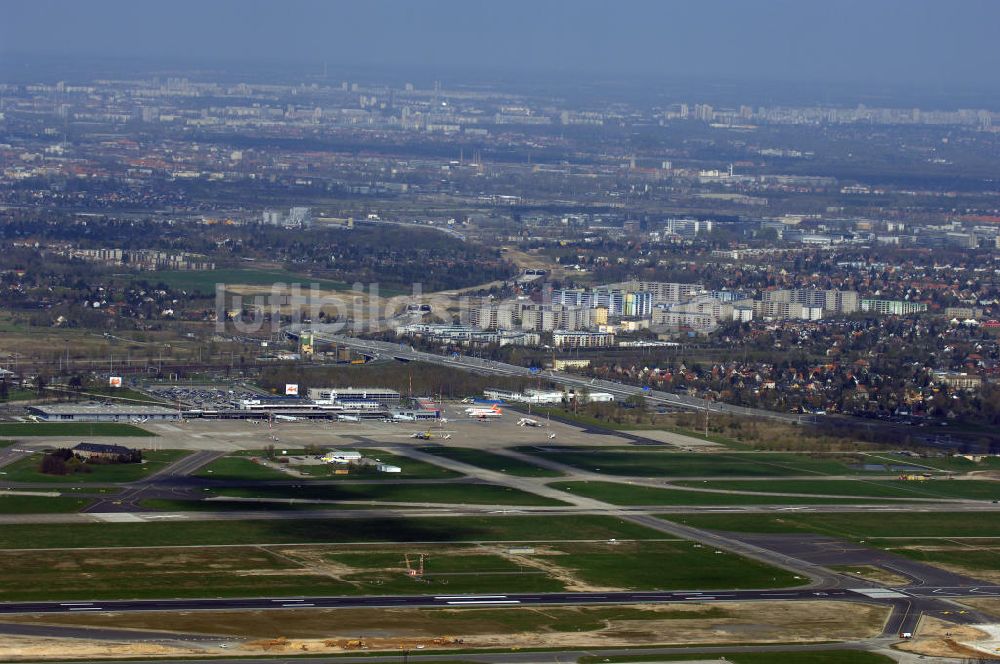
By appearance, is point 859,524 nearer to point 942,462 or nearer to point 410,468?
point 410,468

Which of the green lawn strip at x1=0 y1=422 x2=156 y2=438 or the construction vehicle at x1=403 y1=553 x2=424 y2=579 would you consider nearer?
the construction vehicle at x1=403 y1=553 x2=424 y2=579

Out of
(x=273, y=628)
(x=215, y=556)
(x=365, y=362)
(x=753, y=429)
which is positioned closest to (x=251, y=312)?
(x=365, y=362)

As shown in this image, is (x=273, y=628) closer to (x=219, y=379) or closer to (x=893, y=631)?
(x=893, y=631)

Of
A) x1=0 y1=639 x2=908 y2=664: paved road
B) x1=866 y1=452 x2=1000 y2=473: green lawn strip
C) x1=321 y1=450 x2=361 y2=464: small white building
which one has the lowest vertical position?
x1=866 y1=452 x2=1000 y2=473: green lawn strip

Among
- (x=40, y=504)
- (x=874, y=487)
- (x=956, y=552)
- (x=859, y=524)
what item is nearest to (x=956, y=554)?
(x=956, y=552)

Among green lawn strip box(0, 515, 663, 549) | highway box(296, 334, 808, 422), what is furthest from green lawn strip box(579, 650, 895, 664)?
highway box(296, 334, 808, 422)

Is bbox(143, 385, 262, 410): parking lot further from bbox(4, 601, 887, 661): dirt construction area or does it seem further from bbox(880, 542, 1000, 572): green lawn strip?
bbox(4, 601, 887, 661): dirt construction area
